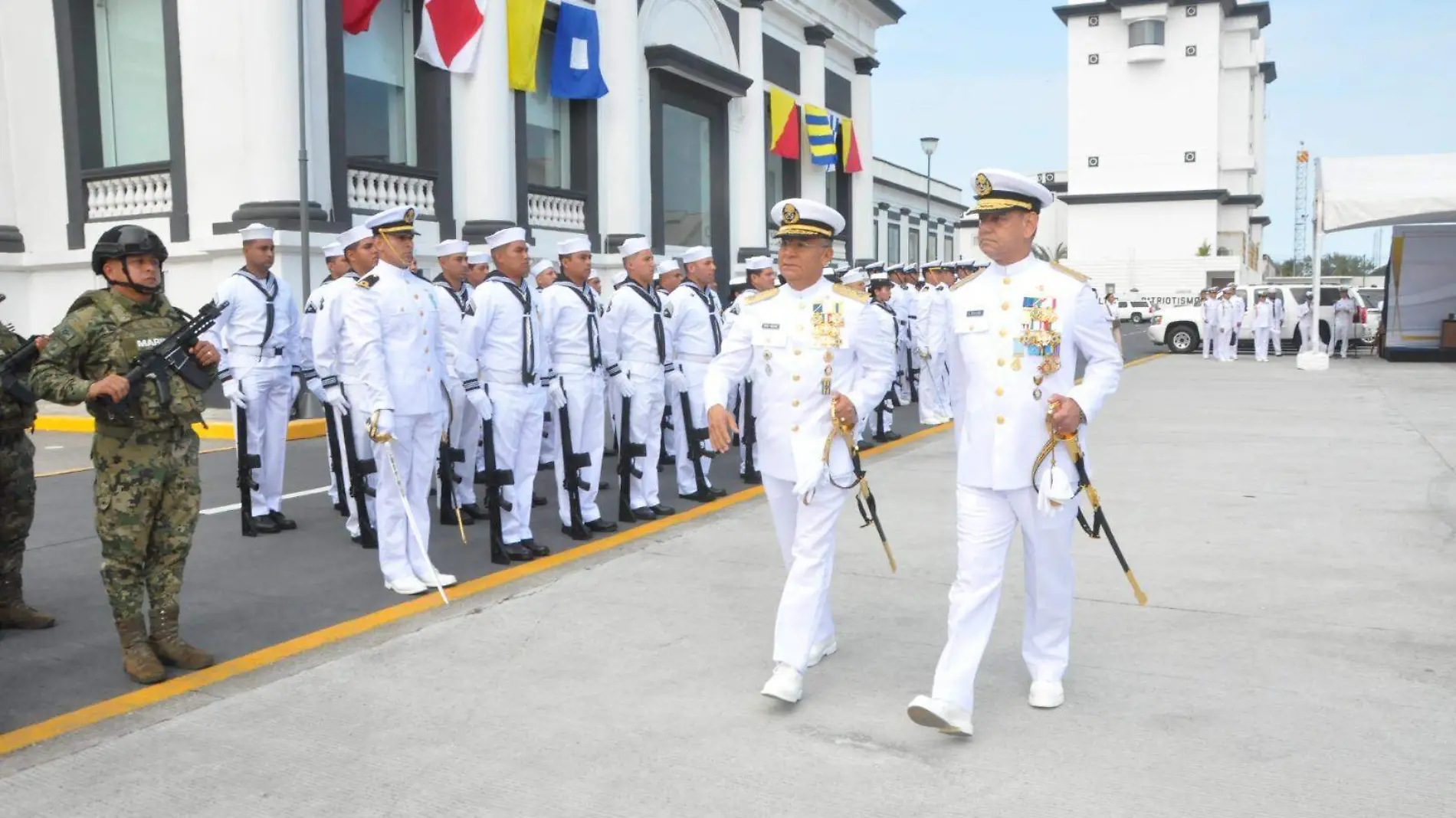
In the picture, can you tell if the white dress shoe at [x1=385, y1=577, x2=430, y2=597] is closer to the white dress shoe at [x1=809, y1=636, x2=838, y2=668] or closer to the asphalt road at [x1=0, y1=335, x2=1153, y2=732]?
the asphalt road at [x1=0, y1=335, x2=1153, y2=732]

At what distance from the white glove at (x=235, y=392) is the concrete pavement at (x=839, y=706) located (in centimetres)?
306

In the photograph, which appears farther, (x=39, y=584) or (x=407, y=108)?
(x=407, y=108)

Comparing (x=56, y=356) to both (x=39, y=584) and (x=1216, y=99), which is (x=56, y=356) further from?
(x=1216, y=99)

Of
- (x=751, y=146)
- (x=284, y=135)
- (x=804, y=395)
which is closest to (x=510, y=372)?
(x=804, y=395)

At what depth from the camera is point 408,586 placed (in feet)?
21.3

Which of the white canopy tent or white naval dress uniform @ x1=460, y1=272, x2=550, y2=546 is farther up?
the white canopy tent

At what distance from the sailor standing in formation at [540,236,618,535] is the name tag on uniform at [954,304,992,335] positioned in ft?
A: 12.3

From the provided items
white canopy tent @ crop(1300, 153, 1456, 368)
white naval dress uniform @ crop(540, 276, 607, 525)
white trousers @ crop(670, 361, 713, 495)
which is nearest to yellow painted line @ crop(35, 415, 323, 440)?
white trousers @ crop(670, 361, 713, 495)

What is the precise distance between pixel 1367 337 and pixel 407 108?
1016 inches

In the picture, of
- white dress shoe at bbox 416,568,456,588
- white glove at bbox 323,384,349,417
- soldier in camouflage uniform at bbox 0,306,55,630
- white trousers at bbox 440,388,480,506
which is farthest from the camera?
white trousers at bbox 440,388,480,506

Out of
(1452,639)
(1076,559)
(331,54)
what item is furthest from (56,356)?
(331,54)

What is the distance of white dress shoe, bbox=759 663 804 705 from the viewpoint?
4.54 metres

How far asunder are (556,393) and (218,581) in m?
2.31

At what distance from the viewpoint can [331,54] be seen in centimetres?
1516
